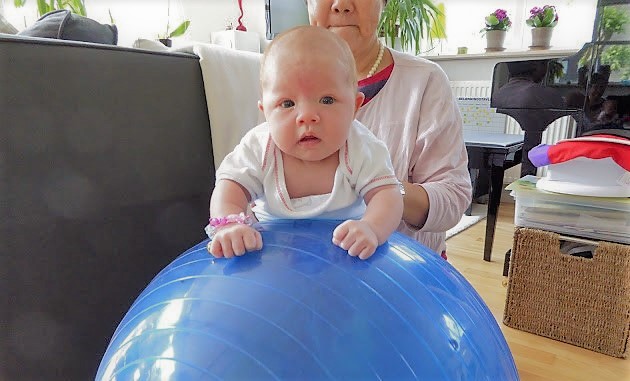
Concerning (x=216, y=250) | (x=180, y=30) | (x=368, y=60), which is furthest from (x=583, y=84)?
(x=180, y=30)

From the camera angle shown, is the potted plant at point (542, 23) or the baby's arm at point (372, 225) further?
the potted plant at point (542, 23)


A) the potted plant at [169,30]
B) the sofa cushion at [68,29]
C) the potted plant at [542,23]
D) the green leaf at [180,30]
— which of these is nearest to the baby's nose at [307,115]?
the sofa cushion at [68,29]

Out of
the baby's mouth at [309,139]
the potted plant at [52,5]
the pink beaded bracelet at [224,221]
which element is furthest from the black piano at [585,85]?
the potted plant at [52,5]

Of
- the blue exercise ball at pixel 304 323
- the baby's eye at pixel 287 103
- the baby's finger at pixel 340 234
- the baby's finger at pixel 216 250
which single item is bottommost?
the blue exercise ball at pixel 304 323

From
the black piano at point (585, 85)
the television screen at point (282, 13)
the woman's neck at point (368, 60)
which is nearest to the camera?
the woman's neck at point (368, 60)

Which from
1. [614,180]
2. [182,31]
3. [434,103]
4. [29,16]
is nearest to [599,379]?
[614,180]

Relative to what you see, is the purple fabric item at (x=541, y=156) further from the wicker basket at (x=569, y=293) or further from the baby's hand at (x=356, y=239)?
the baby's hand at (x=356, y=239)

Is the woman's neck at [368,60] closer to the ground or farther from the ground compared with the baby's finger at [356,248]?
farther from the ground

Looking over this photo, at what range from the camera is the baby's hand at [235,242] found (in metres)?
0.53

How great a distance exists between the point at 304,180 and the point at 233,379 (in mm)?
356

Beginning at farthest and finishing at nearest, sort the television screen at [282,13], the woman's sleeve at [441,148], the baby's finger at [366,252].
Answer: the television screen at [282,13], the woman's sleeve at [441,148], the baby's finger at [366,252]

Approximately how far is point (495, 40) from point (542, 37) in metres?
0.27

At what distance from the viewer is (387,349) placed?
427mm

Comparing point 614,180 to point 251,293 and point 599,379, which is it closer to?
point 599,379
